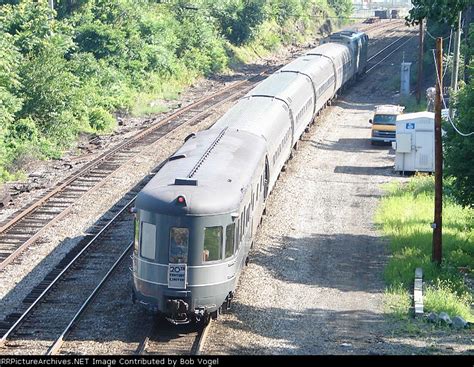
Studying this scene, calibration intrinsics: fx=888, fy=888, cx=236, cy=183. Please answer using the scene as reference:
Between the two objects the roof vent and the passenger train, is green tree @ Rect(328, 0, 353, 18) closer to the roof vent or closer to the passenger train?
the passenger train

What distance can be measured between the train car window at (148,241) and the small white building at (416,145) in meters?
17.0

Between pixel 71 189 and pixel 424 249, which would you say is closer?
pixel 424 249

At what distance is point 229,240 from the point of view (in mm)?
16625

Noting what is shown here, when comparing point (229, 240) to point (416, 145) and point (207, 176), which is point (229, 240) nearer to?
point (207, 176)

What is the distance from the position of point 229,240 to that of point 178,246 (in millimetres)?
1079

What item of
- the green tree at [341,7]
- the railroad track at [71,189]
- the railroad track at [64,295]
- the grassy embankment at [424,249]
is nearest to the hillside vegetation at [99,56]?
the railroad track at [71,189]

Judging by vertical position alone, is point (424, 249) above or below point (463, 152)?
below

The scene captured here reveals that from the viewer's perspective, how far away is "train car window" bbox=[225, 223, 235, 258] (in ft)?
54.1

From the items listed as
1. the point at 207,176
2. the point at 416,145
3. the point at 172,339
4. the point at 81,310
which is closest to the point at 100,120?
the point at 416,145

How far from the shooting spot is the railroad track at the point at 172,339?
15.8m

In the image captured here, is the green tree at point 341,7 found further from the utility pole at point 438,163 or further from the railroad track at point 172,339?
the railroad track at point 172,339

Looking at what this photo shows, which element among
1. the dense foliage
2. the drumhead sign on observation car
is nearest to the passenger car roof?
the drumhead sign on observation car

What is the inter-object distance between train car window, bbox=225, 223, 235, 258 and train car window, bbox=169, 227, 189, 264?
0.86 meters

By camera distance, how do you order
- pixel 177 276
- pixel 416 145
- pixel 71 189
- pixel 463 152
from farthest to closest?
1. pixel 416 145
2. pixel 71 189
3. pixel 463 152
4. pixel 177 276
